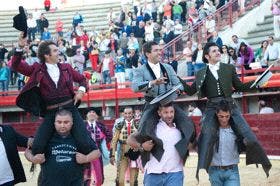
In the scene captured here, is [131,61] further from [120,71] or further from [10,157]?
[10,157]

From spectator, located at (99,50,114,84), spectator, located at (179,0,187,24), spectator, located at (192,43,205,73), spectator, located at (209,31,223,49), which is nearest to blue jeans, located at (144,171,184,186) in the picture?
spectator, located at (192,43,205,73)

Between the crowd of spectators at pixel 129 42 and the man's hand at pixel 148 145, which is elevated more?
the crowd of spectators at pixel 129 42

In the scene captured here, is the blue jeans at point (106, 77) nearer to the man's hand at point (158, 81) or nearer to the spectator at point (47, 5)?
the spectator at point (47, 5)

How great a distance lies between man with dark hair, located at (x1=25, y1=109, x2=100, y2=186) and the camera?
6.23 meters

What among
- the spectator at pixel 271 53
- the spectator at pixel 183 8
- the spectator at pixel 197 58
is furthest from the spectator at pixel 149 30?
the spectator at pixel 271 53

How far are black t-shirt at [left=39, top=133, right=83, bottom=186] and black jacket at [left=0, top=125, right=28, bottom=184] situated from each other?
375mm

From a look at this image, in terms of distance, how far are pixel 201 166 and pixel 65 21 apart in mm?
25802

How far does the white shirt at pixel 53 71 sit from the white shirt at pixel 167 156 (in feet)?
3.59

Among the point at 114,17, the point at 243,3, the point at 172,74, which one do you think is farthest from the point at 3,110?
the point at 172,74

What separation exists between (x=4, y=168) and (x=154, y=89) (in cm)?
170

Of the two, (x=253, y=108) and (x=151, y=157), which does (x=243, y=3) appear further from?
(x=151, y=157)

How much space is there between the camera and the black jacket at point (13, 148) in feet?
21.6

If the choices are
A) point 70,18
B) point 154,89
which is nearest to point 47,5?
point 70,18

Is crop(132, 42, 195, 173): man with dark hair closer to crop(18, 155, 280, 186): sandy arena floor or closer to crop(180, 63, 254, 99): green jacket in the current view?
crop(180, 63, 254, 99): green jacket
